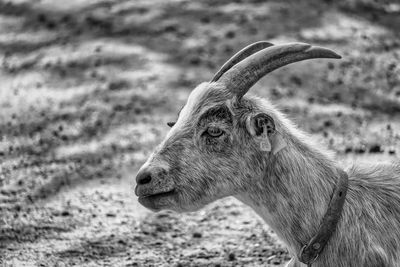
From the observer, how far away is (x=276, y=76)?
994cm

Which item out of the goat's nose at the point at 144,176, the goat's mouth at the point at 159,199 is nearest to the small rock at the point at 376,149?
the goat's mouth at the point at 159,199

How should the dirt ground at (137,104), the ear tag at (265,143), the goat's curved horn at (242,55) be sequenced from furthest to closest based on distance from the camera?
the dirt ground at (137,104) < the goat's curved horn at (242,55) < the ear tag at (265,143)

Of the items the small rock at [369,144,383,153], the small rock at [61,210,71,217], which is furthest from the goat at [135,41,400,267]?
the small rock at [369,144,383,153]

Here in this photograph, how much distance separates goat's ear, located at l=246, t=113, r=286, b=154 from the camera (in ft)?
13.8

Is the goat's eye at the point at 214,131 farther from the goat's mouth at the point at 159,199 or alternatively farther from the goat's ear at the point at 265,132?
the goat's mouth at the point at 159,199

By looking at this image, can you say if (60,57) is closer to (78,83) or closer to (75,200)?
(78,83)

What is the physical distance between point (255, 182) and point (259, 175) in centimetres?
5

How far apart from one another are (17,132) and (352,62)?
4.89 metres

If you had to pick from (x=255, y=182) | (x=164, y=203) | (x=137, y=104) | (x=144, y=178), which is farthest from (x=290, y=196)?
(x=137, y=104)

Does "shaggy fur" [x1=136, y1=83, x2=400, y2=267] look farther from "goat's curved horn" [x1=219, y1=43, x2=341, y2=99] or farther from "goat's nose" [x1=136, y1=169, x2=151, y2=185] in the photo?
"goat's curved horn" [x1=219, y1=43, x2=341, y2=99]

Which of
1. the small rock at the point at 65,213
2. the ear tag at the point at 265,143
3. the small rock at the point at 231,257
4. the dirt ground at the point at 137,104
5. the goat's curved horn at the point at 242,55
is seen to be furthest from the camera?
the small rock at the point at 65,213

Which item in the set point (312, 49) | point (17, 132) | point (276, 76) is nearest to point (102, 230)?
point (17, 132)

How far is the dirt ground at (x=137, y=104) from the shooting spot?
653cm

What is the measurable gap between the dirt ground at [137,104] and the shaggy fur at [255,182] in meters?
Answer: 1.65
